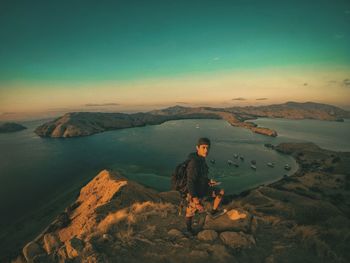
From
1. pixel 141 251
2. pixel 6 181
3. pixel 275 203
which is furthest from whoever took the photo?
pixel 6 181

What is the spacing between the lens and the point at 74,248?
830cm

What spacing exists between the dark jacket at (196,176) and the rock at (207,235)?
2374 millimetres

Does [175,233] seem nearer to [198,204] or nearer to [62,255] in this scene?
[198,204]

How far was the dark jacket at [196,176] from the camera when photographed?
6.76m

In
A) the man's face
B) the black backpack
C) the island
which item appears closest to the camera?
the man's face

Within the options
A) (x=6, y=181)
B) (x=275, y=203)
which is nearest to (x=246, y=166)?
(x=275, y=203)

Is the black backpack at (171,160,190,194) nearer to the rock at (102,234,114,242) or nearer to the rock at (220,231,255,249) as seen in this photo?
the rock at (220,231,255,249)

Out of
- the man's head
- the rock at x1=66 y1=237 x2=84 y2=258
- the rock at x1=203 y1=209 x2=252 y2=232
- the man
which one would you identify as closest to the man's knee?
the man

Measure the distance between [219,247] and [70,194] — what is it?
61.4 meters

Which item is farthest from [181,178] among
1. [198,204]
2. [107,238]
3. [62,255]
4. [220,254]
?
[62,255]

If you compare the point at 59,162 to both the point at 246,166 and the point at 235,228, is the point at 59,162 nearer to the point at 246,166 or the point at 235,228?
the point at 246,166

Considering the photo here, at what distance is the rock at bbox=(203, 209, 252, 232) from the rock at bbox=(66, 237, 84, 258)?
5.59 metres

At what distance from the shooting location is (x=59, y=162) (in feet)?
335

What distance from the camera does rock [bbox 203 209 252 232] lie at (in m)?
9.15
